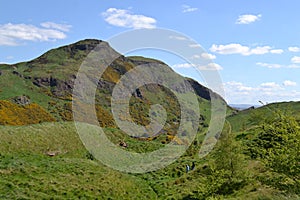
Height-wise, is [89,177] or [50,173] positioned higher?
[50,173]

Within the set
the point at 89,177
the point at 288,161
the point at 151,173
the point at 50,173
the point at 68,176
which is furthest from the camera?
the point at 151,173

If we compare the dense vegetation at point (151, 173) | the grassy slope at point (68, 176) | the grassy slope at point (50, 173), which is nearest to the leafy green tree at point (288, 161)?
the dense vegetation at point (151, 173)

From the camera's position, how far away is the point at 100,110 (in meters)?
188

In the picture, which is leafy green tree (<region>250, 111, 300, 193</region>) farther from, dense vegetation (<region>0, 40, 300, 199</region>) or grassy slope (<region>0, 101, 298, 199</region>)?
grassy slope (<region>0, 101, 298, 199</region>)

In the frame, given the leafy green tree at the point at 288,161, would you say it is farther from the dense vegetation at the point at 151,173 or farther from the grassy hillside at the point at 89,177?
the grassy hillside at the point at 89,177

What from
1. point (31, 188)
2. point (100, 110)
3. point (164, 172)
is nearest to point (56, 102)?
point (100, 110)

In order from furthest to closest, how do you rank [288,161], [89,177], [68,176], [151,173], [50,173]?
[151,173]
[89,177]
[68,176]
[50,173]
[288,161]

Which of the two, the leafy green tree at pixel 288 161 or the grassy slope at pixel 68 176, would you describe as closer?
the leafy green tree at pixel 288 161

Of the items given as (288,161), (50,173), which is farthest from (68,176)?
(288,161)

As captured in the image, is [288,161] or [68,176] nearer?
[288,161]

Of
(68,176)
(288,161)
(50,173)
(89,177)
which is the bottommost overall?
(89,177)

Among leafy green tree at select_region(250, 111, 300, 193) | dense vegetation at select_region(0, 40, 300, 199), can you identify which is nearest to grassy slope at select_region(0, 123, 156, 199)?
dense vegetation at select_region(0, 40, 300, 199)

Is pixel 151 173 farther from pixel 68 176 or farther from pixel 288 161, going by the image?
pixel 288 161

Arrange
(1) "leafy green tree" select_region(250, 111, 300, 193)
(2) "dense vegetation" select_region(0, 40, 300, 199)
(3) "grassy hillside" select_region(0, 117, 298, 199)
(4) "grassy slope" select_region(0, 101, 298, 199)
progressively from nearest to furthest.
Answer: (1) "leafy green tree" select_region(250, 111, 300, 193) < (2) "dense vegetation" select_region(0, 40, 300, 199) < (4) "grassy slope" select_region(0, 101, 298, 199) < (3) "grassy hillside" select_region(0, 117, 298, 199)
